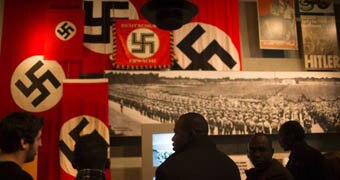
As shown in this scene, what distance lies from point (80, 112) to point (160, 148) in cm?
118

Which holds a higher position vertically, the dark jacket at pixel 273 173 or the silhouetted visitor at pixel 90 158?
the silhouetted visitor at pixel 90 158

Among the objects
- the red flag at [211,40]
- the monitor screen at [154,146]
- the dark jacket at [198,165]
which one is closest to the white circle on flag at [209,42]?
the red flag at [211,40]

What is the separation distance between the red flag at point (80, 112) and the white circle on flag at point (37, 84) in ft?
0.86

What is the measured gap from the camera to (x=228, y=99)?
5.12 metres

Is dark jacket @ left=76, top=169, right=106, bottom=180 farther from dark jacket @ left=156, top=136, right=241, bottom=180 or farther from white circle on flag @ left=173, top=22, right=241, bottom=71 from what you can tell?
white circle on flag @ left=173, top=22, right=241, bottom=71

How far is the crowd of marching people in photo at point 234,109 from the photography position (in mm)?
4938

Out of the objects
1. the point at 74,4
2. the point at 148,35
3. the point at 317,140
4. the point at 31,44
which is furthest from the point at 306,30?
the point at 31,44

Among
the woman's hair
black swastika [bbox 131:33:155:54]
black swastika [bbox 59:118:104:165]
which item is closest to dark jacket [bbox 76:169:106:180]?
the woman's hair

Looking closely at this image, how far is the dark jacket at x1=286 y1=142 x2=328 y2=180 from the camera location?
9.07 feet

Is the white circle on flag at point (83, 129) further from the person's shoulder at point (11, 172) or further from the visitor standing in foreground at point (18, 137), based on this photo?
the person's shoulder at point (11, 172)

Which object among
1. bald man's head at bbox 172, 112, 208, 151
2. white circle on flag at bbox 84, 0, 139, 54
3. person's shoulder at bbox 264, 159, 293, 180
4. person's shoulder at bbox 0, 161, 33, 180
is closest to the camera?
person's shoulder at bbox 0, 161, 33, 180

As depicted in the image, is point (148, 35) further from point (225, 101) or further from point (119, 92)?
point (225, 101)

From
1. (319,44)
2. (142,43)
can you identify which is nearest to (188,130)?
(142,43)

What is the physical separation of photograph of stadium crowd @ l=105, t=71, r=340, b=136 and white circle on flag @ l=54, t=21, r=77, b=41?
2.66 ft
